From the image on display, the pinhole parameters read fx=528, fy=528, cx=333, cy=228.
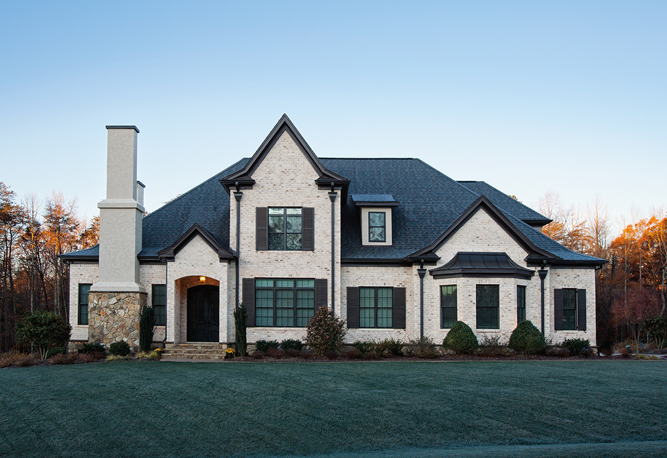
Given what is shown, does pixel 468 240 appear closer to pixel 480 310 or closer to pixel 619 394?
pixel 480 310

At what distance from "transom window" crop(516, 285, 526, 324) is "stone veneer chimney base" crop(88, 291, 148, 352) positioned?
47.6 ft

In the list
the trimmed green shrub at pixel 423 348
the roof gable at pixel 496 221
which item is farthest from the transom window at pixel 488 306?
the roof gable at pixel 496 221

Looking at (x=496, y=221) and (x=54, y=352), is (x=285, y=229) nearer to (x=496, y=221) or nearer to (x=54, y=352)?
(x=496, y=221)

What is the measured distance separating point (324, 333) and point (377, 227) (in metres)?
5.24

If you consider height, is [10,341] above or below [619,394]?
below

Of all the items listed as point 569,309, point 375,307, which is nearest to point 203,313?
point 375,307

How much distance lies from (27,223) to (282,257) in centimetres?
2699

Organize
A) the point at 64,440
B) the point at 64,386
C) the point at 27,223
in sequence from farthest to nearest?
the point at 27,223
the point at 64,386
the point at 64,440

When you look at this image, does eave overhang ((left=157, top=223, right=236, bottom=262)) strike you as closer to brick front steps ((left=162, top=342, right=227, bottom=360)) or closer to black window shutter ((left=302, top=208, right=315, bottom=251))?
black window shutter ((left=302, top=208, right=315, bottom=251))

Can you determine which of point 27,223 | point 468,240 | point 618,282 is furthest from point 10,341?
Answer: point 618,282

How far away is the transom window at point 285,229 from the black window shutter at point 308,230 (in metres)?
0.19

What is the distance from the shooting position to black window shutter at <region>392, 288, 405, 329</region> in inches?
823

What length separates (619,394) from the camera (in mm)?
11281

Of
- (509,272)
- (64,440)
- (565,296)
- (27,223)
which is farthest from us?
(27,223)
